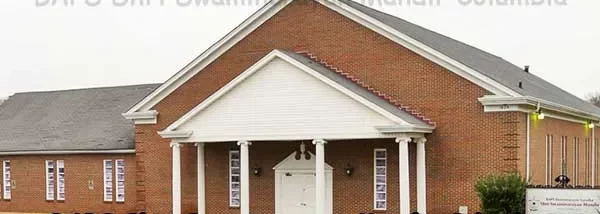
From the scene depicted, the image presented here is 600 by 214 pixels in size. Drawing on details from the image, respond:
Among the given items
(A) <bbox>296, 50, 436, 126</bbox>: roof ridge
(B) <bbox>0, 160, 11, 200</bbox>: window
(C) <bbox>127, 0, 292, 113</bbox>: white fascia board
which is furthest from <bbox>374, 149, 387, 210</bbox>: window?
(B) <bbox>0, 160, 11, 200</bbox>: window

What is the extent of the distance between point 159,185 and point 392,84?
32.4 ft

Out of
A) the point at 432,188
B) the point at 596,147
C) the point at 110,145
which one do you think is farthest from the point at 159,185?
the point at 596,147

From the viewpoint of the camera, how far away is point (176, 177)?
31.5 meters

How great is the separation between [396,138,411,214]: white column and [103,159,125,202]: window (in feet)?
45.9

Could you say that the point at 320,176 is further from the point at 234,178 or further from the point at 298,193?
the point at 234,178

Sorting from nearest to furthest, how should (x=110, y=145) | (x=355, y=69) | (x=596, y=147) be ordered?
1. (x=355, y=69)
2. (x=110, y=145)
3. (x=596, y=147)

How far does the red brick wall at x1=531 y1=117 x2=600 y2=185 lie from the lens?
29247 mm

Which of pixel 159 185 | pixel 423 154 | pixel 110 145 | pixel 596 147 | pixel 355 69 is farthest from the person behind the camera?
pixel 596 147

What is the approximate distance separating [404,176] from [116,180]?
577 inches

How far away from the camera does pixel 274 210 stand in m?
31.5

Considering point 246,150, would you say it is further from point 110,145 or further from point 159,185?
point 110,145

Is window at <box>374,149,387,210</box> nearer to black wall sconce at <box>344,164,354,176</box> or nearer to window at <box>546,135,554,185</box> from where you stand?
black wall sconce at <box>344,164,354,176</box>

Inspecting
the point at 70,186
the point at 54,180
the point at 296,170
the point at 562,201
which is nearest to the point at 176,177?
the point at 296,170

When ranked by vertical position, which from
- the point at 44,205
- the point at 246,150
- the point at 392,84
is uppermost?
the point at 392,84
